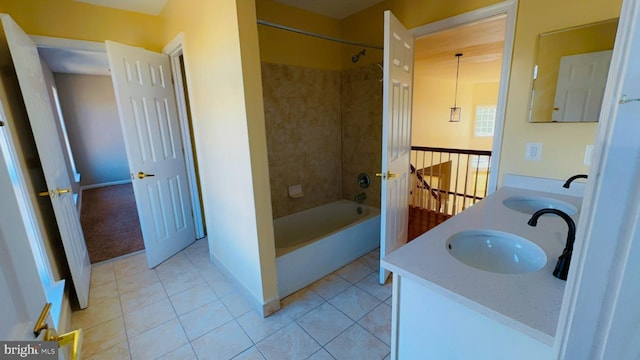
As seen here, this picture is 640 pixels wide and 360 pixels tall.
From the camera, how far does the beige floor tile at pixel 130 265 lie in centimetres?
250

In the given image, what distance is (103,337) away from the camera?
1.75 metres

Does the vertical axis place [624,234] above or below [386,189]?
above

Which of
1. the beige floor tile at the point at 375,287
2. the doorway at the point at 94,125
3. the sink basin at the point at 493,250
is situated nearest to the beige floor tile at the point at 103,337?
the beige floor tile at the point at 375,287

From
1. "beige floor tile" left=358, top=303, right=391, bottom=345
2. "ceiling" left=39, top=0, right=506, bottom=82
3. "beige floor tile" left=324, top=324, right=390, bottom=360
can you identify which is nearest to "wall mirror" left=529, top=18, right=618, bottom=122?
"ceiling" left=39, top=0, right=506, bottom=82

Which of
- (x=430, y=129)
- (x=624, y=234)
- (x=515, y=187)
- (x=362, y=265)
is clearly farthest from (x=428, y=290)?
(x=430, y=129)

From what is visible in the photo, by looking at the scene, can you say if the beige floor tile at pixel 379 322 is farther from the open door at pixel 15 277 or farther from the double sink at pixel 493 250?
the open door at pixel 15 277

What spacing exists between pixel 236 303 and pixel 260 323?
0.31m

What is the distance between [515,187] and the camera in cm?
183

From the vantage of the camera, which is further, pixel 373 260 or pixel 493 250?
pixel 373 260

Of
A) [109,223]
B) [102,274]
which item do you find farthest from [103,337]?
[109,223]

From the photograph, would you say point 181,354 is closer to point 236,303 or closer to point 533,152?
point 236,303

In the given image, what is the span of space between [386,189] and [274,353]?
4.34 feet

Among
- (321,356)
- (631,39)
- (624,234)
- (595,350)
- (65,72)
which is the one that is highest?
(65,72)

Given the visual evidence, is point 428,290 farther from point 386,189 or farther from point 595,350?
point 386,189
